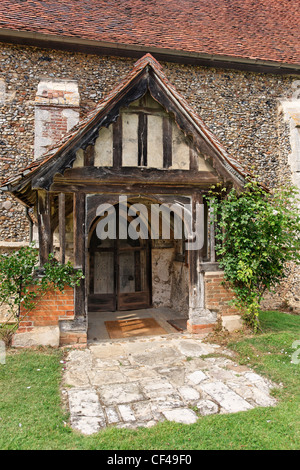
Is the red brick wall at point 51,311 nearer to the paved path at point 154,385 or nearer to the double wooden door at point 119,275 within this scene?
the paved path at point 154,385

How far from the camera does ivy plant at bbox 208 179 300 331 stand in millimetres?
5504

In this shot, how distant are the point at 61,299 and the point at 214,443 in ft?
10.7

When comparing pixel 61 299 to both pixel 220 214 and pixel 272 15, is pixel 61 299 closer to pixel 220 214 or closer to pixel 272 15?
pixel 220 214

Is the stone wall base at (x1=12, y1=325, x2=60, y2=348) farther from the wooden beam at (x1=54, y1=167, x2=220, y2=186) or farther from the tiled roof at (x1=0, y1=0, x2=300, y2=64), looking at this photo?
the tiled roof at (x1=0, y1=0, x2=300, y2=64)

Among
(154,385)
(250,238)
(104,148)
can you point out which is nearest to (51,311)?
(154,385)

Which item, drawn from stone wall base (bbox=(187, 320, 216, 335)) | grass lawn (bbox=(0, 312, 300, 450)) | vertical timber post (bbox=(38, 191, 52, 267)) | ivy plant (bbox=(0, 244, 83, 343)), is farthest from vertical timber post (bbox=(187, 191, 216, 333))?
vertical timber post (bbox=(38, 191, 52, 267))

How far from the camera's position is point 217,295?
232 inches

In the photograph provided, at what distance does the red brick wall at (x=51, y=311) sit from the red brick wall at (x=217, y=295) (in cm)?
243

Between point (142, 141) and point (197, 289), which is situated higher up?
point (142, 141)

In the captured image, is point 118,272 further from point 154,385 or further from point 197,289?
point 154,385

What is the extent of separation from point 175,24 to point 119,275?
26.4 ft

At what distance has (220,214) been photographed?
589cm

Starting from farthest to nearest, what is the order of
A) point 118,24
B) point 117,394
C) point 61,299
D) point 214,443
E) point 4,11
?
point 118,24
point 4,11
point 61,299
point 117,394
point 214,443
